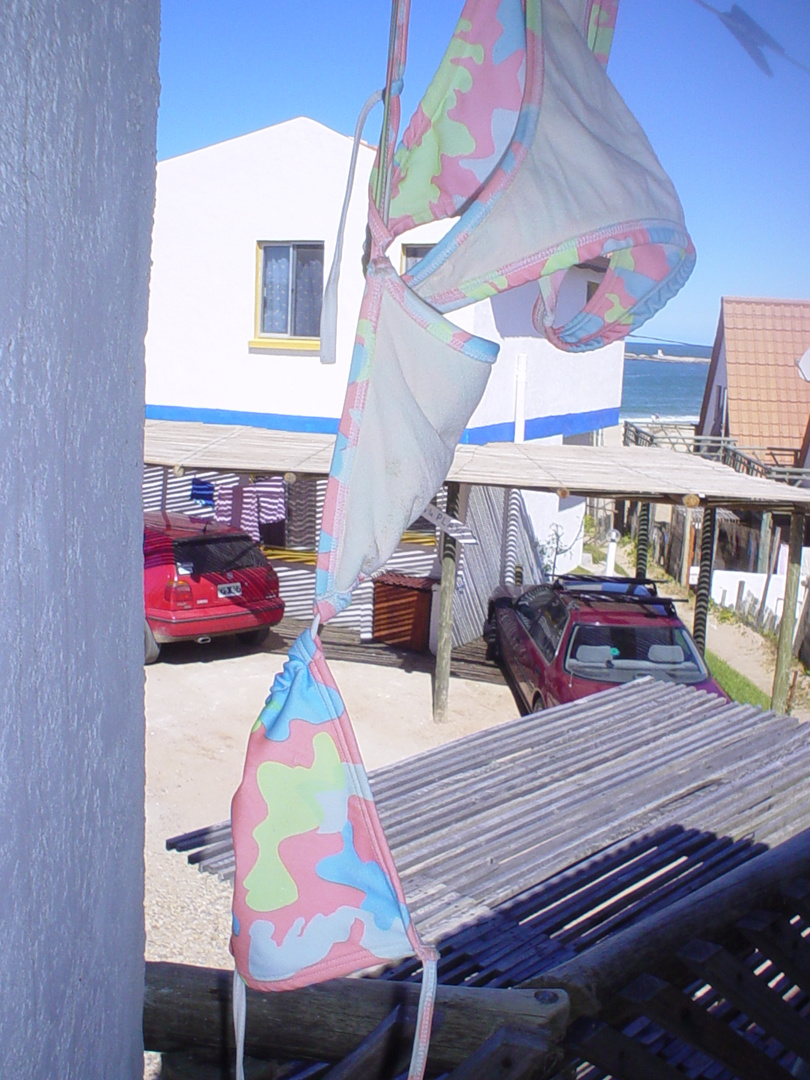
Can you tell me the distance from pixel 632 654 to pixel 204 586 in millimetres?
5507

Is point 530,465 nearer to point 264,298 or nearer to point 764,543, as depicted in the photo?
point 264,298

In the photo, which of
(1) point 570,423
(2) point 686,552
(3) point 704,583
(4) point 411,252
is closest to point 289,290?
(4) point 411,252

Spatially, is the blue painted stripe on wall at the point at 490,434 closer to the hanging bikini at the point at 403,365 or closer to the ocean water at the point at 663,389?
the hanging bikini at the point at 403,365

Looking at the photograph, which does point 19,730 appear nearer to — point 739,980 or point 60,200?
point 60,200

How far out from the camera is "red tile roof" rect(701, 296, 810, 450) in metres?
25.1

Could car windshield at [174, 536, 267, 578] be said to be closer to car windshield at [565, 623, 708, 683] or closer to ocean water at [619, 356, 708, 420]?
car windshield at [565, 623, 708, 683]

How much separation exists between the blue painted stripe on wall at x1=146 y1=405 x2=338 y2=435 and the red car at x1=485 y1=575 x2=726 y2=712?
15.6 feet

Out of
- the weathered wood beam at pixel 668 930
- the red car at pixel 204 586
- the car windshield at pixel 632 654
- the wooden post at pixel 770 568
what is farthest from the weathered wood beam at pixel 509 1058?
the wooden post at pixel 770 568

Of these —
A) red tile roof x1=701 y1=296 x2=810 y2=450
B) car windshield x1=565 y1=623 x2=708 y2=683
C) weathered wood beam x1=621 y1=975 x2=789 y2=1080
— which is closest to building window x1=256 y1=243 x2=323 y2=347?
car windshield x1=565 y1=623 x2=708 y2=683

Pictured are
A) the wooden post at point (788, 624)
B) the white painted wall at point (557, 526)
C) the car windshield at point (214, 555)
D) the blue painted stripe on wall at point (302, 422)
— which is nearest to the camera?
the wooden post at point (788, 624)

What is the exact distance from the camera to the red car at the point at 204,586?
12172 millimetres

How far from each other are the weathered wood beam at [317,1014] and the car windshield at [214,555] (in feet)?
34.5

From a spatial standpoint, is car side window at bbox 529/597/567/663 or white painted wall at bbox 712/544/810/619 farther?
white painted wall at bbox 712/544/810/619

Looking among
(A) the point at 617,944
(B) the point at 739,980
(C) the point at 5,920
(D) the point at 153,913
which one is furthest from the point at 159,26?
(D) the point at 153,913
